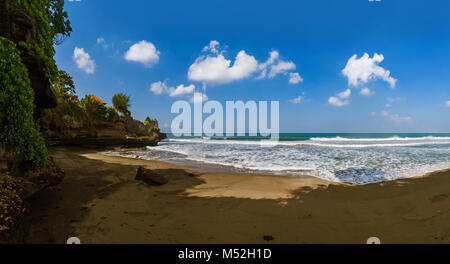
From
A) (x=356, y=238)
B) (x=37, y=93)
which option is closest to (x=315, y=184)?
(x=356, y=238)

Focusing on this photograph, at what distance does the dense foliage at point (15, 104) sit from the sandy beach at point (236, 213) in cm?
153

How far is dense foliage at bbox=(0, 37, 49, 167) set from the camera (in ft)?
10.4

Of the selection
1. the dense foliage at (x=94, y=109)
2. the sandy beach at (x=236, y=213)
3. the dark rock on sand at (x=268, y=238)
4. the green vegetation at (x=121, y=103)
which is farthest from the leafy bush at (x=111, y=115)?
the dark rock on sand at (x=268, y=238)

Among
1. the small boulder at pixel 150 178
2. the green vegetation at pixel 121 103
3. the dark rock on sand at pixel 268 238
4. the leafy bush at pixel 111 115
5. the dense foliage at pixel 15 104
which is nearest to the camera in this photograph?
the dark rock on sand at pixel 268 238

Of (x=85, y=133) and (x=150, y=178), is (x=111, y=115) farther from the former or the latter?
(x=150, y=178)

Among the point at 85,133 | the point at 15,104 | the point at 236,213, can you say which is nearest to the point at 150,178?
the point at 236,213

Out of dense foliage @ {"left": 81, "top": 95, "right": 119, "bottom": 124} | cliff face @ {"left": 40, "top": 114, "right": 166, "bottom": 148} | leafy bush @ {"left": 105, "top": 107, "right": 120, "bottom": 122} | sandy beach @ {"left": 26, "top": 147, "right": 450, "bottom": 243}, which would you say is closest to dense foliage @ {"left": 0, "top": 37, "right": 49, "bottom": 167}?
sandy beach @ {"left": 26, "top": 147, "right": 450, "bottom": 243}

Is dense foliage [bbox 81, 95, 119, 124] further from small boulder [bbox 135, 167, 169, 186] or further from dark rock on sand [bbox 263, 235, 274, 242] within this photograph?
dark rock on sand [bbox 263, 235, 274, 242]

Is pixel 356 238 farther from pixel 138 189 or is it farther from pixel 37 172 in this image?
pixel 37 172

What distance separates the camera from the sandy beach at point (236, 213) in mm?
3090

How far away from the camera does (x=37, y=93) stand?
457 centimetres

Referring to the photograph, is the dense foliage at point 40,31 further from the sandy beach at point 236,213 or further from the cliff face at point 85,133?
the cliff face at point 85,133

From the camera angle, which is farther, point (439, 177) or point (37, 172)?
point (439, 177)
